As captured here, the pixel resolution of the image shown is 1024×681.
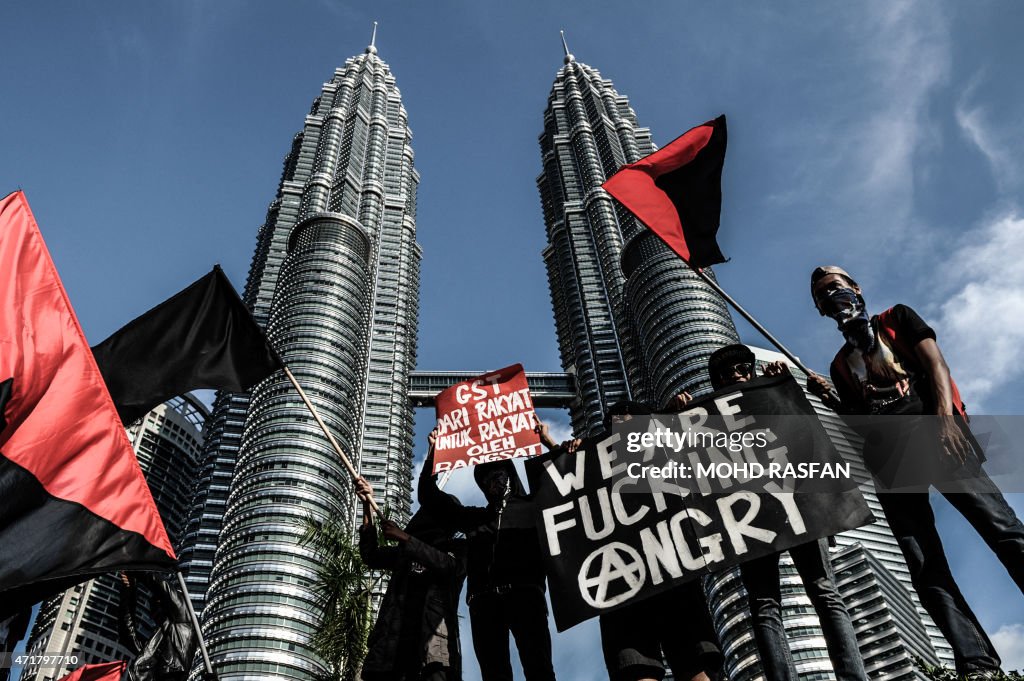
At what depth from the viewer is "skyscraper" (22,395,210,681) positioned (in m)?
123

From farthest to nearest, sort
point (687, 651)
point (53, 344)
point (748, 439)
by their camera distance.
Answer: point (53, 344)
point (748, 439)
point (687, 651)

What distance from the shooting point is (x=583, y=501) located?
267 inches

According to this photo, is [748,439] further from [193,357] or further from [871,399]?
[193,357]

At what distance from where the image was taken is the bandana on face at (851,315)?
259 inches

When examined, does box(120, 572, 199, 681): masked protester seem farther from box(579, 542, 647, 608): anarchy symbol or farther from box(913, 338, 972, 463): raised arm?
box(913, 338, 972, 463): raised arm

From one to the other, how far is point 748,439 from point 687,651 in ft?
5.64

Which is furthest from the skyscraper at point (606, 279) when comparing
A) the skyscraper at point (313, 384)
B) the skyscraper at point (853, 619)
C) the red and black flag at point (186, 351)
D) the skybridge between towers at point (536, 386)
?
the red and black flag at point (186, 351)

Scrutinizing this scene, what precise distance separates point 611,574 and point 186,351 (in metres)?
6.25

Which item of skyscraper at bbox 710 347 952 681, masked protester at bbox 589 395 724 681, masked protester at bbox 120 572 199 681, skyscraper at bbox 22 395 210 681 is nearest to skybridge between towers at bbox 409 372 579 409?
skyscraper at bbox 22 395 210 681

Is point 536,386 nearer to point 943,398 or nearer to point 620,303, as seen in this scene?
point 620,303

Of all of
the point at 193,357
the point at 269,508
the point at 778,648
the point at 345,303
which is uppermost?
the point at 345,303

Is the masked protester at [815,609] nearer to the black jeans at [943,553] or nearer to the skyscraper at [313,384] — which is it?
the black jeans at [943,553]

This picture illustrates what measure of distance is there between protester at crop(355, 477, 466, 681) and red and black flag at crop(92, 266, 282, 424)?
3076 mm

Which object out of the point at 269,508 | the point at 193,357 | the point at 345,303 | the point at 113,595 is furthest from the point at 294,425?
the point at 193,357
